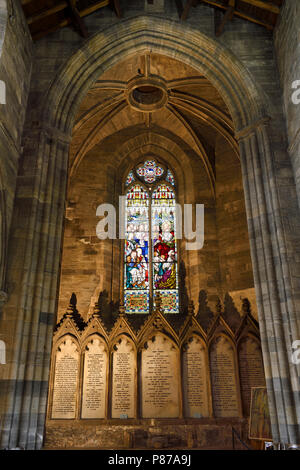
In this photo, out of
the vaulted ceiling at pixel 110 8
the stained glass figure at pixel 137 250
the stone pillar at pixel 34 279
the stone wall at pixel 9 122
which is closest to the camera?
the stone pillar at pixel 34 279

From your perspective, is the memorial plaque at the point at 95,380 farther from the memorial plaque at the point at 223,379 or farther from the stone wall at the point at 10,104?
the stone wall at the point at 10,104

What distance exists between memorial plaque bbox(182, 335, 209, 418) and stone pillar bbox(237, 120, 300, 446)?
8.18 ft

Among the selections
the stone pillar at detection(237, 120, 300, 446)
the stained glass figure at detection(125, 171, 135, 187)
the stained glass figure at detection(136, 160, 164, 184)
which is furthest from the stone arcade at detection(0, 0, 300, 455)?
the stained glass figure at detection(136, 160, 164, 184)

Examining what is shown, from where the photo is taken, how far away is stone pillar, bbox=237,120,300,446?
5.62 metres

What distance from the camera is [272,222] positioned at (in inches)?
261

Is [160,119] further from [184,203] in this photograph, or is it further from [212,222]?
[212,222]

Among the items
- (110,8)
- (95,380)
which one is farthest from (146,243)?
(110,8)

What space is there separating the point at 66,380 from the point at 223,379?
3349 millimetres

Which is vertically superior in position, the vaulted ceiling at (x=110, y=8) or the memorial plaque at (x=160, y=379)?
the vaulted ceiling at (x=110, y=8)

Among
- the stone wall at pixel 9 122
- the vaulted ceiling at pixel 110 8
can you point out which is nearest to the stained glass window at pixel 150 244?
the stone wall at pixel 9 122

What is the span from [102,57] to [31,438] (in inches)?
284

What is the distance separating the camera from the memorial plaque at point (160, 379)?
26.2ft

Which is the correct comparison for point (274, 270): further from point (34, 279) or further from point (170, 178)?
point (170, 178)

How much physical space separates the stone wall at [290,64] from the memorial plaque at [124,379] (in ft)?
16.1
